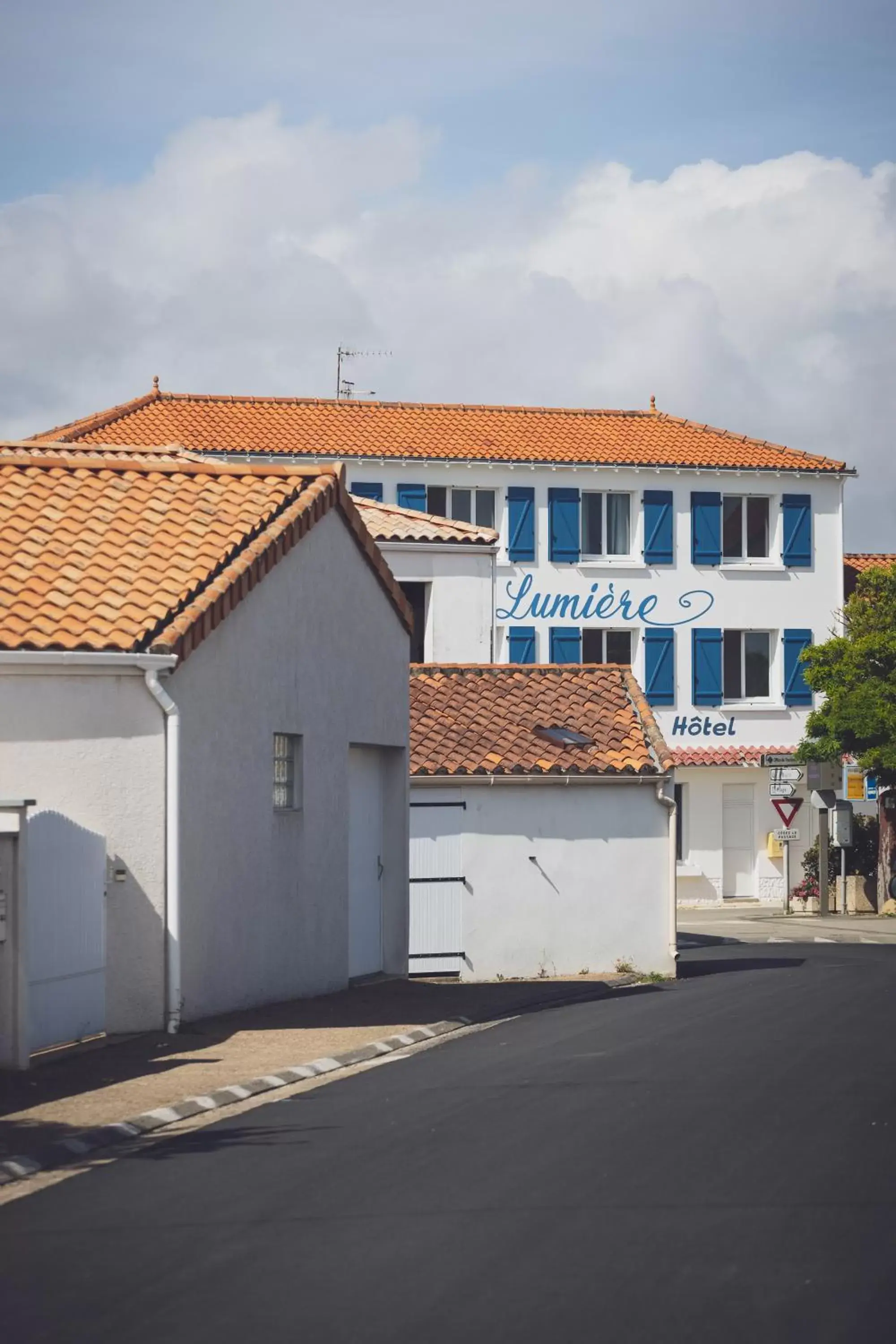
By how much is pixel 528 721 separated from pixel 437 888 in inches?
133

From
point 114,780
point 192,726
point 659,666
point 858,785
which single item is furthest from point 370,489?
point 114,780

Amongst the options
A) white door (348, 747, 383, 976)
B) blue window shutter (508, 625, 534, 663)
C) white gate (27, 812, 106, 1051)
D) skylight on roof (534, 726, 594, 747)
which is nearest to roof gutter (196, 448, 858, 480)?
blue window shutter (508, 625, 534, 663)

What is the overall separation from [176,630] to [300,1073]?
4.11m

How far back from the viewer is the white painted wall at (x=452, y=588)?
3369cm

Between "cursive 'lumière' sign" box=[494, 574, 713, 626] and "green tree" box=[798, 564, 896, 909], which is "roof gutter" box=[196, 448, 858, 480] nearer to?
"cursive 'lumière' sign" box=[494, 574, 713, 626]

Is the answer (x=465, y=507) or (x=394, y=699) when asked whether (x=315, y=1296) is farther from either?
(x=465, y=507)

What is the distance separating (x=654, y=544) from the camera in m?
45.2

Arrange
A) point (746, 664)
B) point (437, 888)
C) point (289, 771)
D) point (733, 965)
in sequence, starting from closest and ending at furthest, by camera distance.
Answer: point (289, 771)
point (437, 888)
point (733, 965)
point (746, 664)

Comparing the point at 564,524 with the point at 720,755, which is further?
the point at 720,755

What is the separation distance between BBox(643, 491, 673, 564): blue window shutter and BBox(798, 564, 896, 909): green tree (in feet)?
19.5

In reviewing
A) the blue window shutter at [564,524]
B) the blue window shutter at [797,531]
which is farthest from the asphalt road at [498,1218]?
the blue window shutter at [797,531]

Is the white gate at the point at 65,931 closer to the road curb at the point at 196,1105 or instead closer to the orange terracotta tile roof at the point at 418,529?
Answer: the road curb at the point at 196,1105

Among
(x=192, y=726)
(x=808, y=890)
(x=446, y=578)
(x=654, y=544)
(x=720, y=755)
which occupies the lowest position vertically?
(x=808, y=890)

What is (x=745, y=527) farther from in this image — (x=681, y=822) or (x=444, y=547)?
(x=444, y=547)
